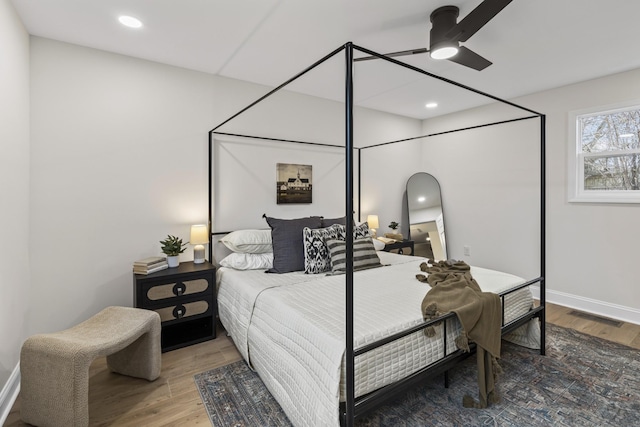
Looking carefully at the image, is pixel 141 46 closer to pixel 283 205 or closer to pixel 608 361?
pixel 283 205

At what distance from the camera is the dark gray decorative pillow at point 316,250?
2.86 meters

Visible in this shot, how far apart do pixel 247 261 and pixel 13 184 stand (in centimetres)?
171

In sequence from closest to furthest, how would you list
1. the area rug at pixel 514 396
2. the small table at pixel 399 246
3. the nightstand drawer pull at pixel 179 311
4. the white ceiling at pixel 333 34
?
the area rug at pixel 514 396, the white ceiling at pixel 333 34, the nightstand drawer pull at pixel 179 311, the small table at pixel 399 246

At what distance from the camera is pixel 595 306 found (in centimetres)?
348

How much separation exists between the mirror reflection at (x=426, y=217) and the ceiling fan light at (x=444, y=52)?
9.47ft

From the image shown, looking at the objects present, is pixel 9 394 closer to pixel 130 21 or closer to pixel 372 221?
pixel 130 21

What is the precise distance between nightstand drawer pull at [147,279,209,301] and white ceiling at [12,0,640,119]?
1.94 meters

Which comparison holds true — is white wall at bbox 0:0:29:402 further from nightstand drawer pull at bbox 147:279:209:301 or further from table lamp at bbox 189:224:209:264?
table lamp at bbox 189:224:209:264

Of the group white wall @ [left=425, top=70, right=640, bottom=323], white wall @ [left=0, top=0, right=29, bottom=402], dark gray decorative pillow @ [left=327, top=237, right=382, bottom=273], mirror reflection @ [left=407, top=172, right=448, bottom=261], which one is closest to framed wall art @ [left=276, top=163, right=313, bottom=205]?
dark gray decorative pillow @ [left=327, top=237, right=382, bottom=273]

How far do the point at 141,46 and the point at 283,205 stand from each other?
1.98 m

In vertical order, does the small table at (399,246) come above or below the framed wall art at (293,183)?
below

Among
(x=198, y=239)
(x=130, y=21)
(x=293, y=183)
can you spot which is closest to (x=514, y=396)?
(x=198, y=239)

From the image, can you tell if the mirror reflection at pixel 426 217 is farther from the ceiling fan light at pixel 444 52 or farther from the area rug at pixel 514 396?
the ceiling fan light at pixel 444 52

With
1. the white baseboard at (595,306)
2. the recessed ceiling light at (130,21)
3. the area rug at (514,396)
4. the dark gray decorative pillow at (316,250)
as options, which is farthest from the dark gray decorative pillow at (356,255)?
the white baseboard at (595,306)
